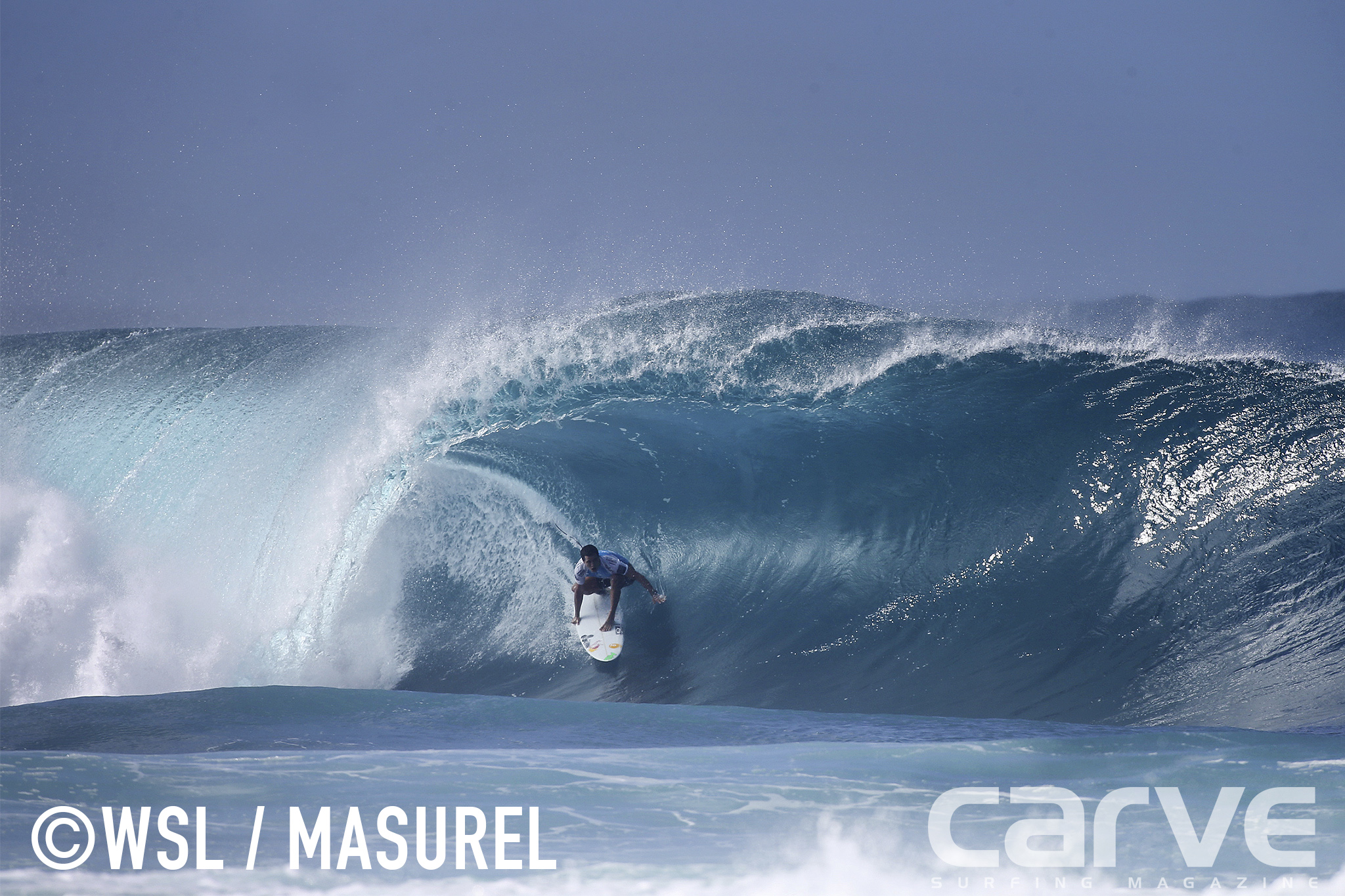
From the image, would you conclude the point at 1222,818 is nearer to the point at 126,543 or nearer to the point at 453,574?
the point at 453,574

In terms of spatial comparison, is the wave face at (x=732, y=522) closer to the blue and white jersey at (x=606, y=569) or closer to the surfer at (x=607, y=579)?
the surfer at (x=607, y=579)

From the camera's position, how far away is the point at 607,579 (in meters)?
6.30

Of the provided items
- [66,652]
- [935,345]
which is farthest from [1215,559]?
[66,652]

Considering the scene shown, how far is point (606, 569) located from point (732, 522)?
1.50m

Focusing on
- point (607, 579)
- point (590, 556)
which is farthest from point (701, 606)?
point (590, 556)

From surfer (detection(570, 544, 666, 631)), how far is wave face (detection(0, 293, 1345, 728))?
36 cm

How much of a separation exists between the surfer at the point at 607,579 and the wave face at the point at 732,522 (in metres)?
0.36

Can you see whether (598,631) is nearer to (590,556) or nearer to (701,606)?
(590,556)

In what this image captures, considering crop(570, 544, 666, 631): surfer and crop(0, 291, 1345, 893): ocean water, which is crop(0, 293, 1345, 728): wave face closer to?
crop(0, 291, 1345, 893): ocean water

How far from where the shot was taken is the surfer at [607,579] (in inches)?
243

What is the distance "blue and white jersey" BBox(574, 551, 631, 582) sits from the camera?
620 cm

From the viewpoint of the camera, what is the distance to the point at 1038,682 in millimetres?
5637

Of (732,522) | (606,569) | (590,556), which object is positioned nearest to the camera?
(590,556)

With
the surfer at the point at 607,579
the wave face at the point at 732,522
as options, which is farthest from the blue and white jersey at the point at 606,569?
the wave face at the point at 732,522
